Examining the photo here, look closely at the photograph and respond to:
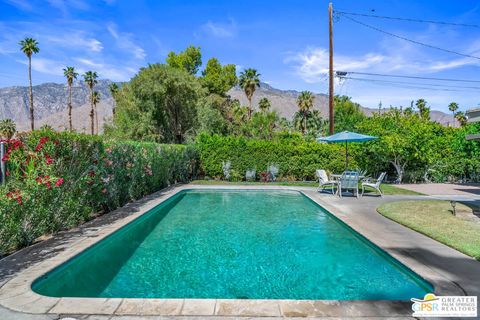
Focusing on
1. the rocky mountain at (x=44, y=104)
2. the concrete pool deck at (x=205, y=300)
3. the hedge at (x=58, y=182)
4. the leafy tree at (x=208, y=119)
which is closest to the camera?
the concrete pool deck at (x=205, y=300)

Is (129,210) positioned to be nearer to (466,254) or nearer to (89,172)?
(89,172)

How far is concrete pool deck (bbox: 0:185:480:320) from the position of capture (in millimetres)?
3051

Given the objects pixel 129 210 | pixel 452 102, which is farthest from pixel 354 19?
pixel 452 102

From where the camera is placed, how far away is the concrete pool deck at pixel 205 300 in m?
3.05

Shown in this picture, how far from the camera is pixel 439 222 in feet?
22.9

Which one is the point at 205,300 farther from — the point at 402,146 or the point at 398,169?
the point at 398,169

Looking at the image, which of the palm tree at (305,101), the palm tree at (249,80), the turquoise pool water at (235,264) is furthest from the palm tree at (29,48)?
the turquoise pool water at (235,264)

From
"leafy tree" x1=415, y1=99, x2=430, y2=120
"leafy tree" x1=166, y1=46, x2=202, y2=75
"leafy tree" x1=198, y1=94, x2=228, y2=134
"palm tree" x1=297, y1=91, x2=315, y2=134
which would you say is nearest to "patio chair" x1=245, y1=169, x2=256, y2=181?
"leafy tree" x1=198, y1=94, x2=228, y2=134

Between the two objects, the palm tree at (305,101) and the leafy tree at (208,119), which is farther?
the palm tree at (305,101)

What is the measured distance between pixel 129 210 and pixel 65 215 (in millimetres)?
2410

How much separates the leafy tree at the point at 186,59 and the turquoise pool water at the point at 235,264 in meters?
31.7

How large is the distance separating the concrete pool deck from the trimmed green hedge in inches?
438

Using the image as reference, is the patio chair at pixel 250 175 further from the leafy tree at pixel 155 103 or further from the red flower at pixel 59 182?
the red flower at pixel 59 182

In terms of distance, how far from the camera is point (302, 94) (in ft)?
140
